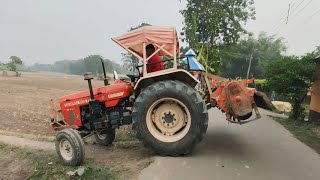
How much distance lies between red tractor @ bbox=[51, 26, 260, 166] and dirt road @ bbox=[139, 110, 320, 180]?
0.57 meters

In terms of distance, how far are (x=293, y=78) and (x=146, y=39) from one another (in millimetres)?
9705

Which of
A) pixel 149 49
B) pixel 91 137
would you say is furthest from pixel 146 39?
pixel 91 137

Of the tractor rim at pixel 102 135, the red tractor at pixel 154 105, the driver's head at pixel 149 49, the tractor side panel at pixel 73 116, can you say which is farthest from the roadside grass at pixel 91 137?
the driver's head at pixel 149 49

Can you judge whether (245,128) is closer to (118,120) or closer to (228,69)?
(118,120)

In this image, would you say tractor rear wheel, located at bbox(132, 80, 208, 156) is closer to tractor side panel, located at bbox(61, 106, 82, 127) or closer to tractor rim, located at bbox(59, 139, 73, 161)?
tractor rim, located at bbox(59, 139, 73, 161)

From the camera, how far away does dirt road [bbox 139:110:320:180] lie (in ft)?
19.9

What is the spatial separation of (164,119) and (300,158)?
2.91m

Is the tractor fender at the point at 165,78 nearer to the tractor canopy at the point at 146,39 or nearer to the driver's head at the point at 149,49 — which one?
the tractor canopy at the point at 146,39

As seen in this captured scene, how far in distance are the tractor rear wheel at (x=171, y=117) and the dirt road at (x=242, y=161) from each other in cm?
30

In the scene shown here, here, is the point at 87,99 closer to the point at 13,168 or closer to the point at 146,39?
the point at 146,39

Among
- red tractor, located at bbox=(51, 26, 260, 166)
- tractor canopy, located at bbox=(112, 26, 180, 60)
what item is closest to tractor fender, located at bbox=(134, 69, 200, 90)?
red tractor, located at bbox=(51, 26, 260, 166)

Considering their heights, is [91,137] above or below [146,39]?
below

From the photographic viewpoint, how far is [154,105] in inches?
273

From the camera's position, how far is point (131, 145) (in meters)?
8.45
